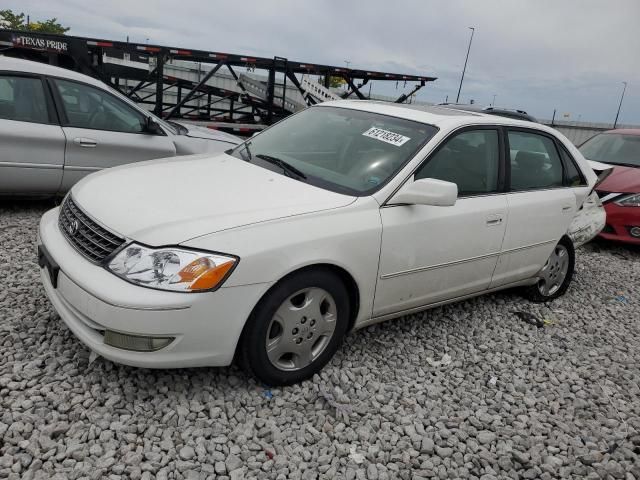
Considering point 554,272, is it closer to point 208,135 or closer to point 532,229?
point 532,229

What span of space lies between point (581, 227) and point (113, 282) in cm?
406

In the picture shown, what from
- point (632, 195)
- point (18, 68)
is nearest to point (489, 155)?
point (632, 195)

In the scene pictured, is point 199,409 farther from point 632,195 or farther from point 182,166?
point 632,195

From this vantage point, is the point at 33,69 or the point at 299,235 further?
the point at 33,69

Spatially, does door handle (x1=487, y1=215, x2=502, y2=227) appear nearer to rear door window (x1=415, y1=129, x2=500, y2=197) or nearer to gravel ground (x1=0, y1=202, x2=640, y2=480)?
rear door window (x1=415, y1=129, x2=500, y2=197)

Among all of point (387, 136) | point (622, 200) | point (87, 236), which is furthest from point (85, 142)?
point (622, 200)

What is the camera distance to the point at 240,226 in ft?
8.36

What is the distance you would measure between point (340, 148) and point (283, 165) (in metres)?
0.41

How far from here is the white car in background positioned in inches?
195

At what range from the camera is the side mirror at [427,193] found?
2.97 m

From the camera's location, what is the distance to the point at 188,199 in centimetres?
280

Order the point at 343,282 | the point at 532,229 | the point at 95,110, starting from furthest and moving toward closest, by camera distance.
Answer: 1. the point at 95,110
2. the point at 532,229
3. the point at 343,282

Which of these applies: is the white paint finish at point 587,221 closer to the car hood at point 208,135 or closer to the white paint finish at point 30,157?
the car hood at point 208,135

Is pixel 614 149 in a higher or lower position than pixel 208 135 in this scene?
higher
